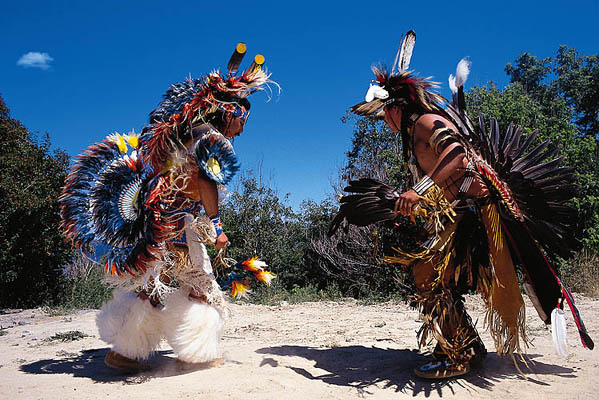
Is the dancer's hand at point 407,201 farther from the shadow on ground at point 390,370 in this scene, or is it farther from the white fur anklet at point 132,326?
the white fur anklet at point 132,326

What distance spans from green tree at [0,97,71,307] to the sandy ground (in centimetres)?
284

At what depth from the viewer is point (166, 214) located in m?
3.23

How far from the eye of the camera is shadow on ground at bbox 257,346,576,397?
2.95 metres

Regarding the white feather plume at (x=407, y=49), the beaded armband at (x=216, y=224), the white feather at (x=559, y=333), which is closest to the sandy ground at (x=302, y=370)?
the white feather at (x=559, y=333)

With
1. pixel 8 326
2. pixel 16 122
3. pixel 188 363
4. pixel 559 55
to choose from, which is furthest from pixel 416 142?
pixel 559 55

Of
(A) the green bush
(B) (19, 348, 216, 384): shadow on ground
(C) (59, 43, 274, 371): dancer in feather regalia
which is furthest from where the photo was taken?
(A) the green bush

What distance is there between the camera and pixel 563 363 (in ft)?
10.9

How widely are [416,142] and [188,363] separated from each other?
242 centimetres

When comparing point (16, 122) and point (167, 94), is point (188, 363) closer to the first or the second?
point (167, 94)

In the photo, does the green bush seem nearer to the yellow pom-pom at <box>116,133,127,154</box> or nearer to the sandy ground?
the sandy ground

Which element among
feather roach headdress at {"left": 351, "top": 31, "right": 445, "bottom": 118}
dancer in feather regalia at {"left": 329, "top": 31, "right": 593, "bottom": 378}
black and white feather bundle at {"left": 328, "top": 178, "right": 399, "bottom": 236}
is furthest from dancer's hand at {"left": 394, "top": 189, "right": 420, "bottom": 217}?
feather roach headdress at {"left": 351, "top": 31, "right": 445, "bottom": 118}

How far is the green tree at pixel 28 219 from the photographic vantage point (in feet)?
24.0

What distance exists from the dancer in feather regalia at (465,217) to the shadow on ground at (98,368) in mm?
1870

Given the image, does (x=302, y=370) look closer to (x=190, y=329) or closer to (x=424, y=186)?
(x=190, y=329)
